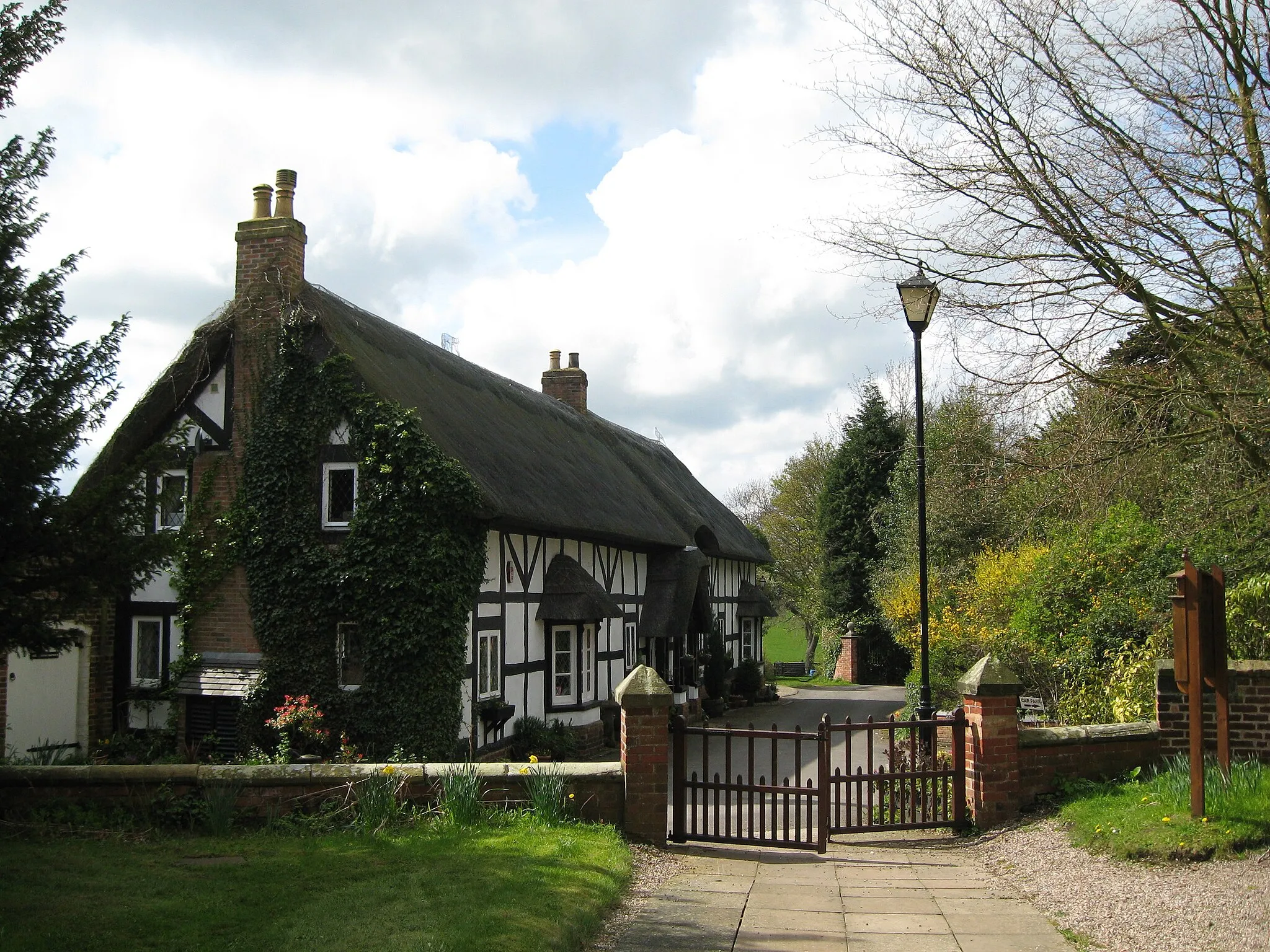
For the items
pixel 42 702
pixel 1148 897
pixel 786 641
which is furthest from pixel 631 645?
pixel 786 641

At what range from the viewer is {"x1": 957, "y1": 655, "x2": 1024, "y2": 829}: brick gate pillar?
965cm

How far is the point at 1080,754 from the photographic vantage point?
10047mm

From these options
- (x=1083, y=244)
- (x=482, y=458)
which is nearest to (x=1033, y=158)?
(x=1083, y=244)

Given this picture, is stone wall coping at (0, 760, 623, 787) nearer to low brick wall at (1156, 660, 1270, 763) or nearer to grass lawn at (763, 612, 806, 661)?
low brick wall at (1156, 660, 1270, 763)

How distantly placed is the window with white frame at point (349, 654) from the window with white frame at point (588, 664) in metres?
4.76

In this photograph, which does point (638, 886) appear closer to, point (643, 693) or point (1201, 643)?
point (643, 693)

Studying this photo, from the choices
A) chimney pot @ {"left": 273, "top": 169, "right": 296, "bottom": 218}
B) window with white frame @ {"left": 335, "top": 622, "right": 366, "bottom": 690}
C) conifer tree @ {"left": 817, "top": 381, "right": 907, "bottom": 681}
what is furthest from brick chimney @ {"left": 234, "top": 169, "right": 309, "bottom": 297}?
conifer tree @ {"left": 817, "top": 381, "right": 907, "bottom": 681}

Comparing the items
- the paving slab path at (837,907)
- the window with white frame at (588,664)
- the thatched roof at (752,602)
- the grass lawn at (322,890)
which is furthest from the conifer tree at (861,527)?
the grass lawn at (322,890)

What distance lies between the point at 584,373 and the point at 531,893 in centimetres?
2241

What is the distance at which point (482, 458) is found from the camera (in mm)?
15633

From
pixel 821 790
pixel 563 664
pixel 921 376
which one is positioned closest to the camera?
pixel 821 790

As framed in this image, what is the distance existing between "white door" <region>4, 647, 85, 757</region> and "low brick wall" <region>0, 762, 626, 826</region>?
6.22 metres

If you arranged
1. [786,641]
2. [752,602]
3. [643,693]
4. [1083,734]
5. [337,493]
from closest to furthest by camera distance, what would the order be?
[643,693], [1083,734], [337,493], [752,602], [786,641]

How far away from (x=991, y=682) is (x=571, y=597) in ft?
28.2
